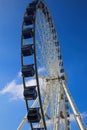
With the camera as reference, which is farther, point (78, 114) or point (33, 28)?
point (78, 114)

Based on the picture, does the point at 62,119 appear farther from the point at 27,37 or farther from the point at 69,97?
the point at 27,37

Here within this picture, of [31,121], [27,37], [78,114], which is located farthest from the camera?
[78,114]

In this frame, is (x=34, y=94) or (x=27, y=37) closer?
(x=34, y=94)

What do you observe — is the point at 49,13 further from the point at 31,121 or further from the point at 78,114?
the point at 31,121

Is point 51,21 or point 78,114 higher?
point 51,21

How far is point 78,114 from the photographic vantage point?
134 ft

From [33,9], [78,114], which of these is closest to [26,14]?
[33,9]

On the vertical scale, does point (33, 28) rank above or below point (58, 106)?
above

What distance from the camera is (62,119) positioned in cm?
4481

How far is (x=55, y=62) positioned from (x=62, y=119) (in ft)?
22.2

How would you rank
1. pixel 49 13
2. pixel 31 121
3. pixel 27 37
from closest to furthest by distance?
pixel 31 121, pixel 27 37, pixel 49 13

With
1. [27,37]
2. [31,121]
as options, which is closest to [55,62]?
[27,37]

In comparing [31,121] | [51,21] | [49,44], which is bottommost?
[31,121]

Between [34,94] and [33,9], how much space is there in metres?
8.98
